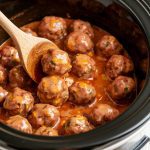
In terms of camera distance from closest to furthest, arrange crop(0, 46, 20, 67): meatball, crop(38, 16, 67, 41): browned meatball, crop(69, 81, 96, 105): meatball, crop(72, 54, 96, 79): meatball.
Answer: crop(69, 81, 96, 105): meatball < crop(72, 54, 96, 79): meatball < crop(0, 46, 20, 67): meatball < crop(38, 16, 67, 41): browned meatball

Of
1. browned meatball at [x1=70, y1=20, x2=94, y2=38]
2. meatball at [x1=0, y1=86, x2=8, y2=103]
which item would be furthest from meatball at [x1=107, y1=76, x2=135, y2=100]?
meatball at [x1=0, y1=86, x2=8, y2=103]

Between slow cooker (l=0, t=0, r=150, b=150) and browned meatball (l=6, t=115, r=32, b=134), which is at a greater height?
slow cooker (l=0, t=0, r=150, b=150)

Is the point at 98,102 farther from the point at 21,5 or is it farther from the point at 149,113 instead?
the point at 21,5

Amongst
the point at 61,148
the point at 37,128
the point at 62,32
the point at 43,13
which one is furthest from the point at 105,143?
the point at 43,13

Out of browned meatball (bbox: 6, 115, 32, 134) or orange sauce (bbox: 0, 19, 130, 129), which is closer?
browned meatball (bbox: 6, 115, 32, 134)

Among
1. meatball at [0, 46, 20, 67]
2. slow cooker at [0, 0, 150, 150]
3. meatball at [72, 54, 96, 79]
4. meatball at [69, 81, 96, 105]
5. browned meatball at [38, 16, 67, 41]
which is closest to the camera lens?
slow cooker at [0, 0, 150, 150]

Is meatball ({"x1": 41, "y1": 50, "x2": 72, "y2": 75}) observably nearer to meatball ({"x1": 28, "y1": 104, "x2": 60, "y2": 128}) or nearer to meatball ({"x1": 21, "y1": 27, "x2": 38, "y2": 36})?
meatball ({"x1": 28, "y1": 104, "x2": 60, "y2": 128})

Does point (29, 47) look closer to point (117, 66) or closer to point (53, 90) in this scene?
point (53, 90)
